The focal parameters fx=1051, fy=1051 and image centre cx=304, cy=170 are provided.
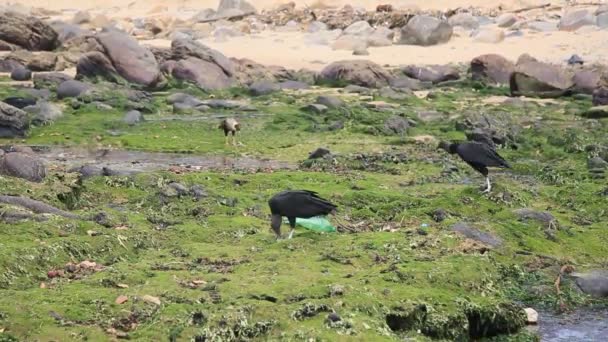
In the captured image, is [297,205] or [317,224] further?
[317,224]

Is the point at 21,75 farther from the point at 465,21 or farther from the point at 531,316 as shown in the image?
the point at 531,316

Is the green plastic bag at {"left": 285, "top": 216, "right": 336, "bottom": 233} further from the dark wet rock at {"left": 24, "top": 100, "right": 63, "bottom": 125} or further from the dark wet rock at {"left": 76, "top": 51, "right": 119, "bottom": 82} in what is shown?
the dark wet rock at {"left": 76, "top": 51, "right": 119, "bottom": 82}

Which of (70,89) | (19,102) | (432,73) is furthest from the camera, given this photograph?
(432,73)

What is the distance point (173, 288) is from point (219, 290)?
322 millimetres

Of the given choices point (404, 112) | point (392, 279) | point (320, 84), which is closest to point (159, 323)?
point (392, 279)

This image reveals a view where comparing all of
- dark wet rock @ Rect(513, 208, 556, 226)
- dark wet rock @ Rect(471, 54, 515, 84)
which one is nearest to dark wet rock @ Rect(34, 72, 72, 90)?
dark wet rock @ Rect(471, 54, 515, 84)

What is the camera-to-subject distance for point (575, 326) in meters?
7.94

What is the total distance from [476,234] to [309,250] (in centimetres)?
184

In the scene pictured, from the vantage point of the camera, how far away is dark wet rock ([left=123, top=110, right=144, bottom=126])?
57.3ft

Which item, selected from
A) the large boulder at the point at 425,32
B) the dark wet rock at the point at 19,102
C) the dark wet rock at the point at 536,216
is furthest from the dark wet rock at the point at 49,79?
the dark wet rock at the point at 536,216

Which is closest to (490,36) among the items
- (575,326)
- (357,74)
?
(357,74)

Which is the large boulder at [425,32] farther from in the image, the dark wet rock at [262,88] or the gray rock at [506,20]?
the dark wet rock at [262,88]

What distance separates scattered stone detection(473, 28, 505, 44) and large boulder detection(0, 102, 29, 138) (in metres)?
16.9

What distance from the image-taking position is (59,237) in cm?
826
